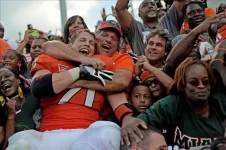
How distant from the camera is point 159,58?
13.6 feet

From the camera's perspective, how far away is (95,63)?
10.7 ft

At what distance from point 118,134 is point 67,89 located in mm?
765

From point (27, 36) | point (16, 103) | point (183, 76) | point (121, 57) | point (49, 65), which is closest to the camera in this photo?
point (183, 76)

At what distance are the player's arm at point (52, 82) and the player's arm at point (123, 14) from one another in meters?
1.75

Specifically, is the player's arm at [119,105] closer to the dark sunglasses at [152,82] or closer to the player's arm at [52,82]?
the player's arm at [52,82]

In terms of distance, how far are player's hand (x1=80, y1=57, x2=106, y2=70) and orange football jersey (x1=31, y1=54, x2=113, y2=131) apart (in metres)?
0.22

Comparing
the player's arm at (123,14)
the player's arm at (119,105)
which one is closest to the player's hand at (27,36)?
the player's arm at (123,14)

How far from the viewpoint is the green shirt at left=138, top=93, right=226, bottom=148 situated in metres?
2.89

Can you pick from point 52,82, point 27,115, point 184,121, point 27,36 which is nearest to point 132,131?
point 184,121

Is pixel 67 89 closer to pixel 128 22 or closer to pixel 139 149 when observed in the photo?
pixel 139 149

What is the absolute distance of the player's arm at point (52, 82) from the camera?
10.4ft

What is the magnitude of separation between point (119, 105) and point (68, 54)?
25.7 inches

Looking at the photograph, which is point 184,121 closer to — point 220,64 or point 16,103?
point 220,64

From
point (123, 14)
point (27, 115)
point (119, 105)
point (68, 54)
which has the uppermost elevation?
point (123, 14)
